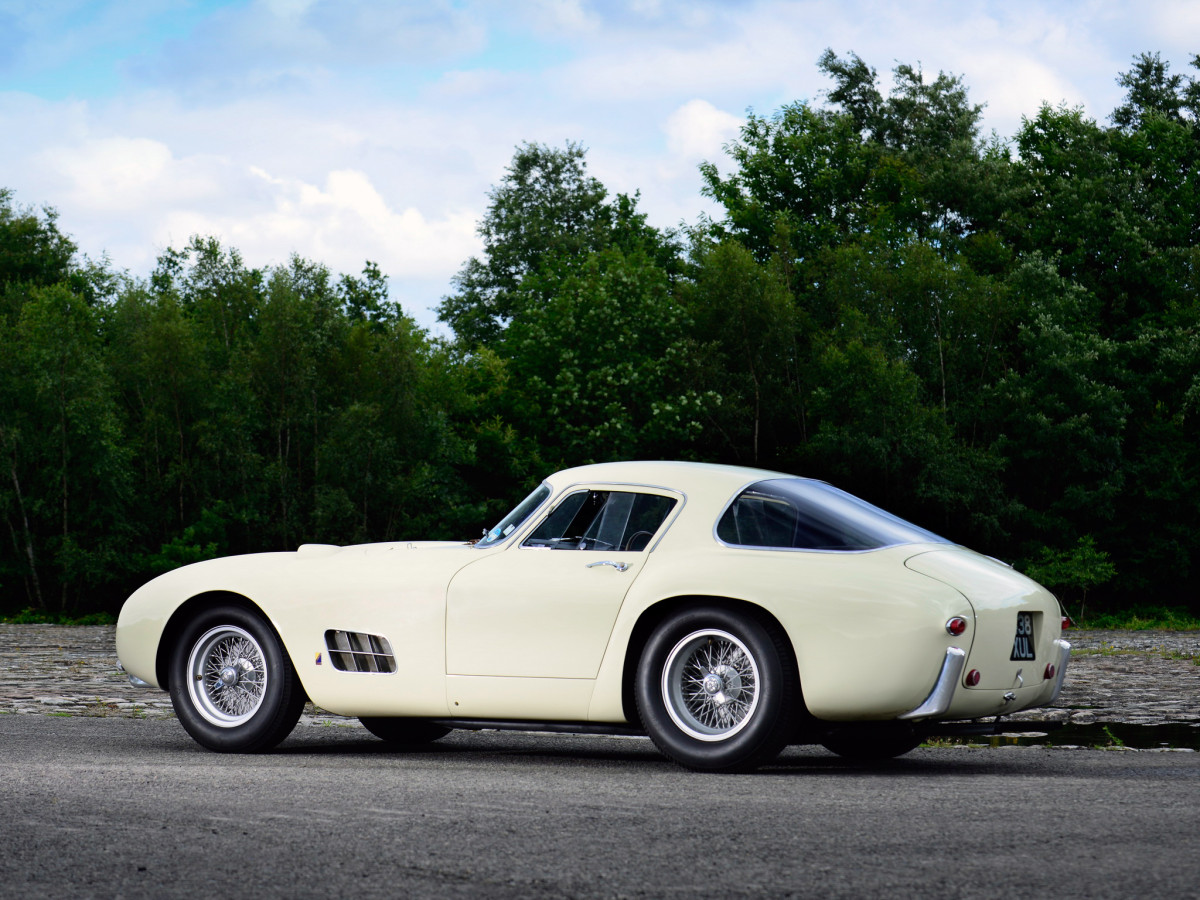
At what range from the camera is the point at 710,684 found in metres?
6.72

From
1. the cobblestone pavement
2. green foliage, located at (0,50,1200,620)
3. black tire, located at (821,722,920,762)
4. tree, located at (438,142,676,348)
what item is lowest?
the cobblestone pavement

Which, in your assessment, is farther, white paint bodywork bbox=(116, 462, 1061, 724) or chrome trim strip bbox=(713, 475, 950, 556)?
chrome trim strip bbox=(713, 475, 950, 556)

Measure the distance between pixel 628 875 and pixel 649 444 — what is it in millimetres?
36962

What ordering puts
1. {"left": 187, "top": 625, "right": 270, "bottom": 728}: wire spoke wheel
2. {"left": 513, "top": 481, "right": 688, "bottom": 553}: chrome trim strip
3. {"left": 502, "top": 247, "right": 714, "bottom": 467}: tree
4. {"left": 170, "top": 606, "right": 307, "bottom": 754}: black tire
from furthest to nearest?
{"left": 502, "top": 247, "right": 714, "bottom": 467}: tree
{"left": 187, "top": 625, "right": 270, "bottom": 728}: wire spoke wheel
{"left": 170, "top": 606, "right": 307, "bottom": 754}: black tire
{"left": 513, "top": 481, "right": 688, "bottom": 553}: chrome trim strip

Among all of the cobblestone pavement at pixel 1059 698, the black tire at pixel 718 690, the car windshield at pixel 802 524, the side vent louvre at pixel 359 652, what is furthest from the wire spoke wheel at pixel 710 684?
the cobblestone pavement at pixel 1059 698

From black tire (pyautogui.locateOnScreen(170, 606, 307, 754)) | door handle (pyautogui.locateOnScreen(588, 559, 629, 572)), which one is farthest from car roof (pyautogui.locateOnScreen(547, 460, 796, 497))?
black tire (pyautogui.locateOnScreen(170, 606, 307, 754))

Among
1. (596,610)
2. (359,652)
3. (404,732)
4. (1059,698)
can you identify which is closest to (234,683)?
(359,652)

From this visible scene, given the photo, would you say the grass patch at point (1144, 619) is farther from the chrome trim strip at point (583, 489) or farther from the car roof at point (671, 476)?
the chrome trim strip at point (583, 489)

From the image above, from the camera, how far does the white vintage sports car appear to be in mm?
6512

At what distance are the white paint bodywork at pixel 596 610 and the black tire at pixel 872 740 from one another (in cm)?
28

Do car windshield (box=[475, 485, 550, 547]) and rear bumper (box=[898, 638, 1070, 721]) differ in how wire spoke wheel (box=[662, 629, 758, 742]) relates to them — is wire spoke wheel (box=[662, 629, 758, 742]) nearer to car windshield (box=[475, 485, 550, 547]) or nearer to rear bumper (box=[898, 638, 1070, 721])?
rear bumper (box=[898, 638, 1070, 721])

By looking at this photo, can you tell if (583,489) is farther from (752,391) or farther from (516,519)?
(752,391)

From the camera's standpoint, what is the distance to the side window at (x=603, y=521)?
7.25m

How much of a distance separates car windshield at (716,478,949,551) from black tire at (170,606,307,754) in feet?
8.63
